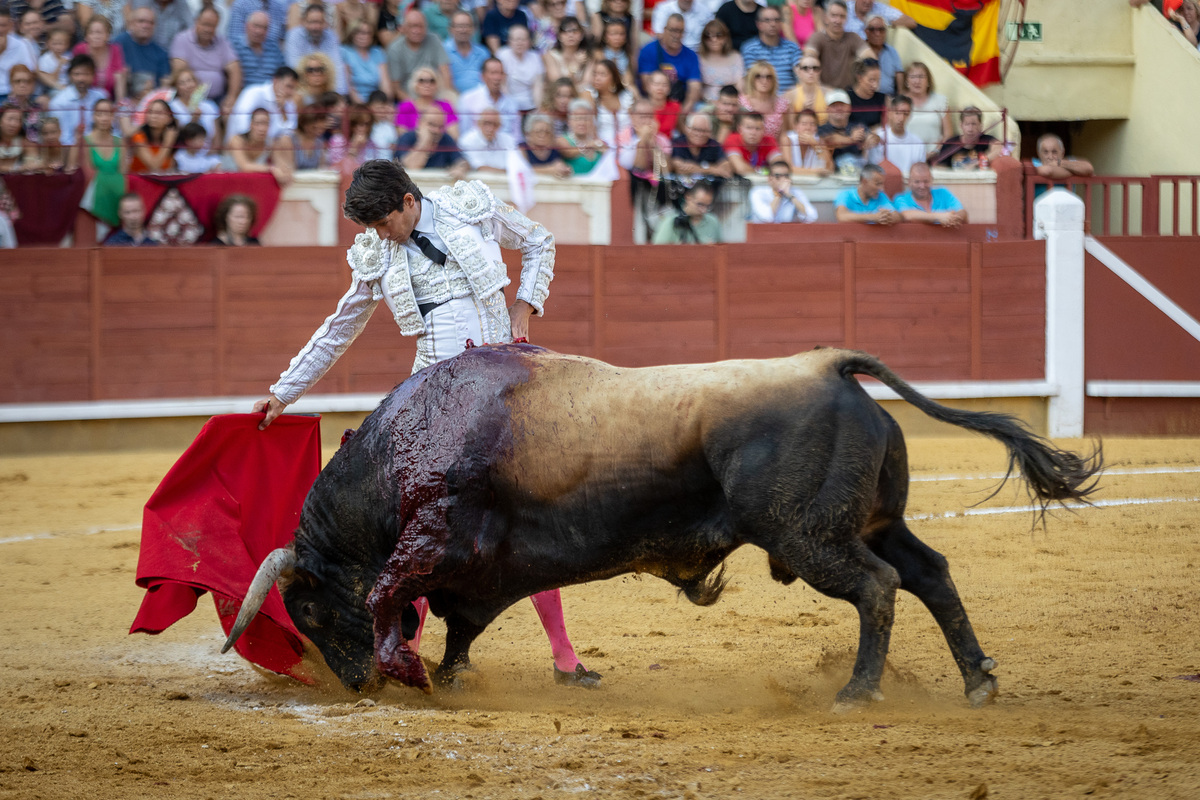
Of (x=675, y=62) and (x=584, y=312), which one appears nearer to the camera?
(x=584, y=312)

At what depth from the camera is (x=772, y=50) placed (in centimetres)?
960

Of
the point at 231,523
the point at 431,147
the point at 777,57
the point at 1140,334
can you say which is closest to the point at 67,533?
the point at 231,523

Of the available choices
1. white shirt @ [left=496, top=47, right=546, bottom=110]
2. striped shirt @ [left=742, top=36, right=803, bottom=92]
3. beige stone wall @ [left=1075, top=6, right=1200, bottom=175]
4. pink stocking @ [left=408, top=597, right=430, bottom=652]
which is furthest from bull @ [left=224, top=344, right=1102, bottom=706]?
beige stone wall @ [left=1075, top=6, right=1200, bottom=175]

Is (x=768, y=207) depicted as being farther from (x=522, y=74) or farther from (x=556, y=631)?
(x=556, y=631)

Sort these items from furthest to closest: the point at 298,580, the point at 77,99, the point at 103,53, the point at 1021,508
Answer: the point at 103,53 → the point at 77,99 → the point at 1021,508 → the point at 298,580

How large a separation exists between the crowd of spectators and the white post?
2.32ft

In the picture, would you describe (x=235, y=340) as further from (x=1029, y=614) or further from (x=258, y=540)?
(x=1029, y=614)

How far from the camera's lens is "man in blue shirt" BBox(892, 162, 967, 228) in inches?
356

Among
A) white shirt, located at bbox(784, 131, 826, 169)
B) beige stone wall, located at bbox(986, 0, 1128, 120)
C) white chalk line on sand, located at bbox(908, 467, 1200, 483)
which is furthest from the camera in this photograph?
beige stone wall, located at bbox(986, 0, 1128, 120)

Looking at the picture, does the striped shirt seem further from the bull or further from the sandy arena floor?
the bull

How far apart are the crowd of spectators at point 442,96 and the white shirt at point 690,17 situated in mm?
27

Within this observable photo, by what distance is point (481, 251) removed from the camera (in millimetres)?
3568

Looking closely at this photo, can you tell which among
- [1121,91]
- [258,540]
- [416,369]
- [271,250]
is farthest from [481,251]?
[1121,91]

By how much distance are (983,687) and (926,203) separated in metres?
6.44
